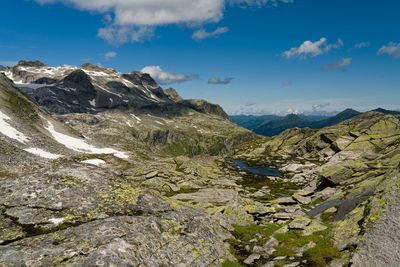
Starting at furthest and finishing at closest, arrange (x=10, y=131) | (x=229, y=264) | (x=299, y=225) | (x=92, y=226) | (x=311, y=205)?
(x=10, y=131) → (x=311, y=205) → (x=299, y=225) → (x=229, y=264) → (x=92, y=226)

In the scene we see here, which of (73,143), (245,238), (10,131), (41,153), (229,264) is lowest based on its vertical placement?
(245,238)

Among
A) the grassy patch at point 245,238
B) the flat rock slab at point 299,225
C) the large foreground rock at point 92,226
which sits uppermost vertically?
the large foreground rock at point 92,226

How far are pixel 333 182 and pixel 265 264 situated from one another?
47.9 m

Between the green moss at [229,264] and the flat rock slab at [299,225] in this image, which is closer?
the green moss at [229,264]

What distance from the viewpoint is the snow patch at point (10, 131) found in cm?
7988

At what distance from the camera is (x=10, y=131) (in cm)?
8256

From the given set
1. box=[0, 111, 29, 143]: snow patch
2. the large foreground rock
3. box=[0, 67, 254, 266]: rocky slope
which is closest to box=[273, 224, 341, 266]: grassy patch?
box=[0, 67, 254, 266]: rocky slope

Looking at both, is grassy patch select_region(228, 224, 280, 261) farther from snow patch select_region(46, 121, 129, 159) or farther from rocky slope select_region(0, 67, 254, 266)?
snow patch select_region(46, 121, 129, 159)

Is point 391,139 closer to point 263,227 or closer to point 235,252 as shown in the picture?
point 263,227

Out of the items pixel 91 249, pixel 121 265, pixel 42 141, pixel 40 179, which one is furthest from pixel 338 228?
pixel 42 141

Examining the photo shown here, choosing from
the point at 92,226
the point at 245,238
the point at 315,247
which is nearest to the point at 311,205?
the point at 245,238

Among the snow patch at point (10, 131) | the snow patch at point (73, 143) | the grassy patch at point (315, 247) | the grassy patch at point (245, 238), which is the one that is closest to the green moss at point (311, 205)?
the grassy patch at point (245, 238)

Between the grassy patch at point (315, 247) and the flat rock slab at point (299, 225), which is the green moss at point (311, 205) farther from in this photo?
the grassy patch at point (315, 247)

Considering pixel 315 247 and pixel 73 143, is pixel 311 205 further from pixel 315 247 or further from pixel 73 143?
pixel 73 143
